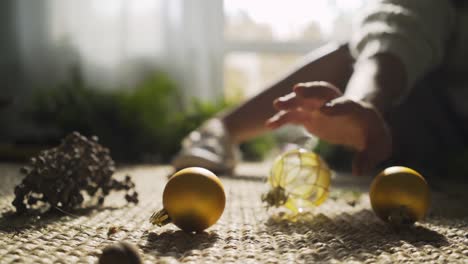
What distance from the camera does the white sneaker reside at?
40.6 inches

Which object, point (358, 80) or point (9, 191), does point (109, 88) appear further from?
point (358, 80)

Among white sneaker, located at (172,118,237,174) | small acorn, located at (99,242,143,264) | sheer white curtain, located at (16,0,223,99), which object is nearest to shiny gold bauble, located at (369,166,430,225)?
small acorn, located at (99,242,143,264)

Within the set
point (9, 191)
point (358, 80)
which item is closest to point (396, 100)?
point (358, 80)

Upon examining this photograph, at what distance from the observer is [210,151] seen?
1.06 meters

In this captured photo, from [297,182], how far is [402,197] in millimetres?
129

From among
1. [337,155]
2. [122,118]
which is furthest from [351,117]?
[122,118]

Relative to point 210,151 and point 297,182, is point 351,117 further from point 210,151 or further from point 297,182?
point 210,151

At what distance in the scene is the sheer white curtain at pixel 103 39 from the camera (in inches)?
63.2

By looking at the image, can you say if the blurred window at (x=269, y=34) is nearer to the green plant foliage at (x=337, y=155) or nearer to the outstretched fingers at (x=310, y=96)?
the green plant foliage at (x=337, y=155)

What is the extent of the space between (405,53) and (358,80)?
101 mm

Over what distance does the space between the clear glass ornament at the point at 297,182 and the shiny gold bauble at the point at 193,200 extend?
0.11 meters

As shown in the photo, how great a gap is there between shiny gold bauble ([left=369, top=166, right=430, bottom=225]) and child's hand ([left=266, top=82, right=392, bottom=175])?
0.08 m

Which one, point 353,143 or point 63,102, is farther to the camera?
point 63,102

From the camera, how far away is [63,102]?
4.49 ft
